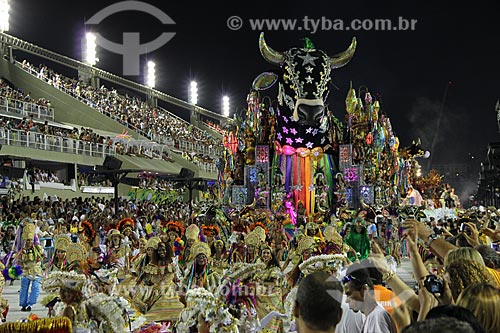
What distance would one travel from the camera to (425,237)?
4.92m

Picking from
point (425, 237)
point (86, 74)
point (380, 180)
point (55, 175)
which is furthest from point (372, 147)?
point (86, 74)

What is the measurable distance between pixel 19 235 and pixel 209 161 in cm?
3659

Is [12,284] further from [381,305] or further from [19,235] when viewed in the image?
→ [381,305]

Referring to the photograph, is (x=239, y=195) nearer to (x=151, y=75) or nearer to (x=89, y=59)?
(x=89, y=59)

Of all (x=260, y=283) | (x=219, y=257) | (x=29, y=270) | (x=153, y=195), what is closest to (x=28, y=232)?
(x=29, y=270)

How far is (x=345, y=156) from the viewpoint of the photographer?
2583cm

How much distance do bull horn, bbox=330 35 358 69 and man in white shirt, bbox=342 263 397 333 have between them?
854 inches

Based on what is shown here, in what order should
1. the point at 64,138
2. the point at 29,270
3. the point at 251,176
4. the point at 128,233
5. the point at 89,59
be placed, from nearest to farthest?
1. the point at 29,270
2. the point at 128,233
3. the point at 251,176
4. the point at 64,138
5. the point at 89,59

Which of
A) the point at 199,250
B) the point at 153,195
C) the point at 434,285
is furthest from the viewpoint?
the point at 153,195

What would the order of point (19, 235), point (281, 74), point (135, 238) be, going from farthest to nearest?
1. point (281, 74)
2. point (19, 235)
3. point (135, 238)

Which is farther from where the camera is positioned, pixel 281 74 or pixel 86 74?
pixel 86 74

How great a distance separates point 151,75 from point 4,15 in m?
25.9

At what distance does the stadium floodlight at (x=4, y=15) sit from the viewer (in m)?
38.8

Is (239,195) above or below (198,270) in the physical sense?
above
